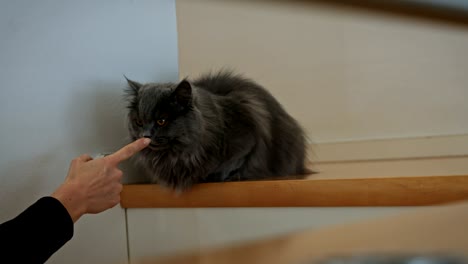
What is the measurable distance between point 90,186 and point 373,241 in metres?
1.00

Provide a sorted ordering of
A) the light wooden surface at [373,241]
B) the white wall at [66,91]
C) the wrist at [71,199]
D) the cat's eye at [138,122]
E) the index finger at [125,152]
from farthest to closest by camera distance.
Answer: the cat's eye at [138,122] < the white wall at [66,91] < the index finger at [125,152] < the wrist at [71,199] < the light wooden surface at [373,241]

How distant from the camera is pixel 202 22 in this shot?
7.20 feet

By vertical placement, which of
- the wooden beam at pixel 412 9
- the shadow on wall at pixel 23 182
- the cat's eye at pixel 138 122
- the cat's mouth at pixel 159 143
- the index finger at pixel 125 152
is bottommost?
the shadow on wall at pixel 23 182

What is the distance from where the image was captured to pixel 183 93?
53.8 inches

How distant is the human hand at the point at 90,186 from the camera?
3.42ft

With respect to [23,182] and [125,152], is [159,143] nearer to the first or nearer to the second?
[125,152]

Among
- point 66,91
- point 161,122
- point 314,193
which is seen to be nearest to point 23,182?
point 66,91

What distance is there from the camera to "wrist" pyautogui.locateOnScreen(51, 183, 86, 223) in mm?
1025

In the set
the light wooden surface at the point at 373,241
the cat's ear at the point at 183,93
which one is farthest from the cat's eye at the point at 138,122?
the light wooden surface at the point at 373,241

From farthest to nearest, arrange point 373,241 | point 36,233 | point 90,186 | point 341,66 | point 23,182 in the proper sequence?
1. point 341,66
2. point 23,182
3. point 90,186
4. point 36,233
5. point 373,241

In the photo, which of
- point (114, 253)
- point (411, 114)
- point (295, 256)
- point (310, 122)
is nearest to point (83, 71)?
point (114, 253)

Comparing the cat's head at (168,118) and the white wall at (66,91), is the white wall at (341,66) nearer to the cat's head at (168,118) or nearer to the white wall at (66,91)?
the white wall at (66,91)

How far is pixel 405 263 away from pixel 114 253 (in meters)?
1.43

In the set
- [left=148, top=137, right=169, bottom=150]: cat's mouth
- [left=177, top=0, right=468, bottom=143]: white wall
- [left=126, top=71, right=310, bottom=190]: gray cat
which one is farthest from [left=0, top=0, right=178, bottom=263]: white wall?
[left=177, top=0, right=468, bottom=143]: white wall
